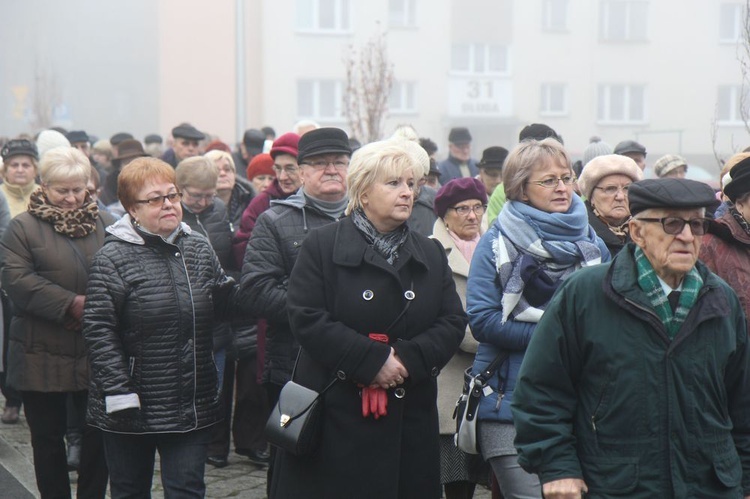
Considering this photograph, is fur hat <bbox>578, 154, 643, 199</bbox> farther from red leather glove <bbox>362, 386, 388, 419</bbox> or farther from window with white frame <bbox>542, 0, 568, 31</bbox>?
window with white frame <bbox>542, 0, 568, 31</bbox>

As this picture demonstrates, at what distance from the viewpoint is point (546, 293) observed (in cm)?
520

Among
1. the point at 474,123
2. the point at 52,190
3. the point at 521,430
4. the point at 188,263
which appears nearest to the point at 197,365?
the point at 188,263

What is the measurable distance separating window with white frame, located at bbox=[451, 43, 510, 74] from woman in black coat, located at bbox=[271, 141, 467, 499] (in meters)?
43.9

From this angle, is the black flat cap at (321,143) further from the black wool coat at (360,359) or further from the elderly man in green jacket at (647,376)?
the elderly man in green jacket at (647,376)

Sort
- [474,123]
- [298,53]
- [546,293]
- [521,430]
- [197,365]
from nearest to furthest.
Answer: [521,430]
[546,293]
[197,365]
[298,53]
[474,123]

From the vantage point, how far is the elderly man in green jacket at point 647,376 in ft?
12.5

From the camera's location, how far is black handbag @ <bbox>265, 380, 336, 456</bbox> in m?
4.75

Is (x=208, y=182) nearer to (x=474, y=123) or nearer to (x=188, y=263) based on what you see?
(x=188, y=263)

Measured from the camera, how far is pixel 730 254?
5480 millimetres

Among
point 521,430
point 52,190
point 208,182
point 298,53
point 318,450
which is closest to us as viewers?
point 521,430

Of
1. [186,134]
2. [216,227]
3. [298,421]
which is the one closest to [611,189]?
[298,421]

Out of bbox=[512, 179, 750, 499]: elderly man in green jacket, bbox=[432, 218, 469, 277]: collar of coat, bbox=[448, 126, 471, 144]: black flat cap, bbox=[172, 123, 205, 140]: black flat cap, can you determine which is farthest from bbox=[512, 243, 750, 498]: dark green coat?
bbox=[448, 126, 471, 144]: black flat cap

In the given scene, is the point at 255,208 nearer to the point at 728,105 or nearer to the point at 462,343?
the point at 462,343

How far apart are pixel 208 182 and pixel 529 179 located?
10.4ft
